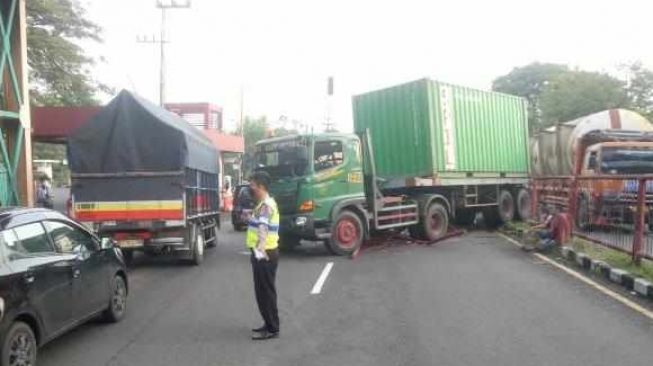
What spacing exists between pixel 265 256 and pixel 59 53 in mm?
24612

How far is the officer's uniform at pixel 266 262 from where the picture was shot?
702cm

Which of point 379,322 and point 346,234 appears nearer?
point 379,322


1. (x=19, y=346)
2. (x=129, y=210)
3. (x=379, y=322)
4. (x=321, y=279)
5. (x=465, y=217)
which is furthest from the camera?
(x=465, y=217)

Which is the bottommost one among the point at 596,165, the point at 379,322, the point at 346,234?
the point at 379,322

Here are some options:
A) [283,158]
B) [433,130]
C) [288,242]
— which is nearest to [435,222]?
[433,130]

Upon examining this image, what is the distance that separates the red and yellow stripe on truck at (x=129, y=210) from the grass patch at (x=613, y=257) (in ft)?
22.4

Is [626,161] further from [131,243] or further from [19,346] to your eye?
[19,346]

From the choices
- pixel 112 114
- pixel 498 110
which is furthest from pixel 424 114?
pixel 112 114

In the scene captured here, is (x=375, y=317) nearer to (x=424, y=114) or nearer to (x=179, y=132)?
(x=179, y=132)

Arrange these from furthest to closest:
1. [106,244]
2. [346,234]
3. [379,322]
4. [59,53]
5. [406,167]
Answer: [59,53]
[406,167]
[346,234]
[106,244]
[379,322]

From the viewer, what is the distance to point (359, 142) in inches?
564

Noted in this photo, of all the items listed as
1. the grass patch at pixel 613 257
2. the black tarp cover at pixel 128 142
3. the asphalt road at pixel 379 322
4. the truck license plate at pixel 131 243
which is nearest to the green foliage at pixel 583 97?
the grass patch at pixel 613 257

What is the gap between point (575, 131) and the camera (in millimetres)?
21391

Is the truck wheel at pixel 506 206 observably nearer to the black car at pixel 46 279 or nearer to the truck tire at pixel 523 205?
the truck tire at pixel 523 205
